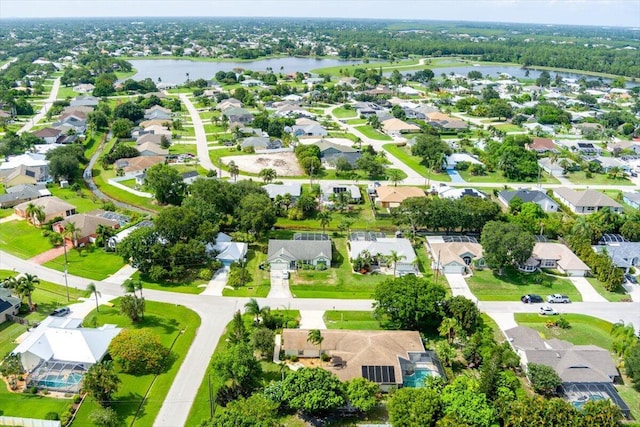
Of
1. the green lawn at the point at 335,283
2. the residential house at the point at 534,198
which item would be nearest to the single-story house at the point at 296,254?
the green lawn at the point at 335,283

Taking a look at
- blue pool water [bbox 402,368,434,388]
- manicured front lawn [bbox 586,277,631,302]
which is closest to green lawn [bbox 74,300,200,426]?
blue pool water [bbox 402,368,434,388]

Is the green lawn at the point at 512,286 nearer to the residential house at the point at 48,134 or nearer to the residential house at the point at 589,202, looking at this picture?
the residential house at the point at 589,202

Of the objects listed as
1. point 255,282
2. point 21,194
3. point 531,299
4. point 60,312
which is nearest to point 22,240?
point 21,194

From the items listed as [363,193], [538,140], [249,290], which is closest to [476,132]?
[538,140]

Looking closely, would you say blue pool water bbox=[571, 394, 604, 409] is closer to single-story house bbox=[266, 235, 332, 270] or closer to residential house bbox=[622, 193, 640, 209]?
single-story house bbox=[266, 235, 332, 270]

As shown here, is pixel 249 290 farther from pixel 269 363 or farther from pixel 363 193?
pixel 363 193

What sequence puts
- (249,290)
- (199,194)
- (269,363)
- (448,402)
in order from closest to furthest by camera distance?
(448,402) → (269,363) → (249,290) → (199,194)
